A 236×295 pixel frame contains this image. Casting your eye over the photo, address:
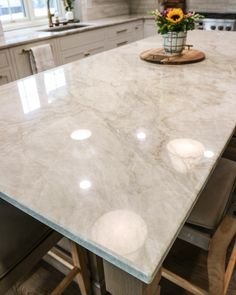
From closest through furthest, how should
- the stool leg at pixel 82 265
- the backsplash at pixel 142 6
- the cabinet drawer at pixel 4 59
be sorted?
the stool leg at pixel 82 265, the cabinet drawer at pixel 4 59, the backsplash at pixel 142 6

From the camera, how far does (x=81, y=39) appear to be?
3.05 m

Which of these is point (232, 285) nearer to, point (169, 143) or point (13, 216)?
point (169, 143)

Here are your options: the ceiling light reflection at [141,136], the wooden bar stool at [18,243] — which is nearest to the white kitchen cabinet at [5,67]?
the wooden bar stool at [18,243]

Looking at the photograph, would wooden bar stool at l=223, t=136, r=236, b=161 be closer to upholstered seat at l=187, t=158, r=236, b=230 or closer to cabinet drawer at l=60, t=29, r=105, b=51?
upholstered seat at l=187, t=158, r=236, b=230

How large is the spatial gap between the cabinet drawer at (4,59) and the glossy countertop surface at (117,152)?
119 cm

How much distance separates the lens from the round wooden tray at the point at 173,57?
1575 mm

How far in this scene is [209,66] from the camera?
151cm

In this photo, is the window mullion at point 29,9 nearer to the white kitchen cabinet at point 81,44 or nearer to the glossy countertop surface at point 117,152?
the white kitchen cabinet at point 81,44

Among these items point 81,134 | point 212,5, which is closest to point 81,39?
point 212,5

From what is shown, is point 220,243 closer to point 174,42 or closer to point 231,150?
point 231,150

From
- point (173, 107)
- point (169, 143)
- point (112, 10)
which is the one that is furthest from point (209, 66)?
point (112, 10)

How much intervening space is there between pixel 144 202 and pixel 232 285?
1.10m

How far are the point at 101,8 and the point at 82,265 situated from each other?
157 inches

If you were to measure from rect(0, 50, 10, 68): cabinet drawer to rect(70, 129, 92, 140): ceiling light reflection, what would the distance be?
6.11 ft
